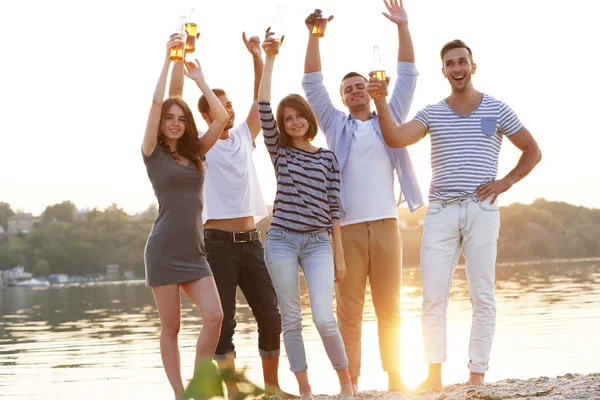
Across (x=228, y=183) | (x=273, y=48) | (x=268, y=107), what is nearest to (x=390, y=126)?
Answer: (x=268, y=107)

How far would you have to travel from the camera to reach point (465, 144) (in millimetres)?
5098

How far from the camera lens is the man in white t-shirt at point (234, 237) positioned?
5.32 metres

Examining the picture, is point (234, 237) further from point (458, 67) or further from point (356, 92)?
point (458, 67)

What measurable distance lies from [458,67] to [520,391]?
194 centimetres

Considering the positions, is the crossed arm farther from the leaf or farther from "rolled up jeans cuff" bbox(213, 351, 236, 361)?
the leaf

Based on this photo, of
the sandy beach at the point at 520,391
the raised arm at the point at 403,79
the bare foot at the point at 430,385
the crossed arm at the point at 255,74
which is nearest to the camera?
the sandy beach at the point at 520,391

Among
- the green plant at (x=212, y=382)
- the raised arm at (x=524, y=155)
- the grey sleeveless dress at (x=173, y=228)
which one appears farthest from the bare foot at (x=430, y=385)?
the green plant at (x=212, y=382)

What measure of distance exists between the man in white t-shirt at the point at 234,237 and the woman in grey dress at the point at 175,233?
19.8 inches

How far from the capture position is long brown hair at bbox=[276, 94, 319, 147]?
4.99m

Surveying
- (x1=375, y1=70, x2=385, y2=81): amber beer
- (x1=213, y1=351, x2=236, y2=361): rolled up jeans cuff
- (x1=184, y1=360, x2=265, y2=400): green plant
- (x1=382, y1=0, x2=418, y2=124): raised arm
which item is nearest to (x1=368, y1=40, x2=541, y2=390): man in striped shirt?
(x1=375, y1=70, x2=385, y2=81): amber beer

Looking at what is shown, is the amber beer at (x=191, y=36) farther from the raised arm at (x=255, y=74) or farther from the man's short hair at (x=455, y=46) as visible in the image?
the man's short hair at (x=455, y=46)

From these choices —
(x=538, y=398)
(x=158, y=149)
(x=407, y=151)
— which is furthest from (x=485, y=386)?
(x=158, y=149)

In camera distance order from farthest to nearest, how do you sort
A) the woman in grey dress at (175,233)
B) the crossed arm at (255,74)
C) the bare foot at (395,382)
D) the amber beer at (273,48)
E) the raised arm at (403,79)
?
the crossed arm at (255,74), the raised arm at (403,79), the bare foot at (395,382), the amber beer at (273,48), the woman in grey dress at (175,233)

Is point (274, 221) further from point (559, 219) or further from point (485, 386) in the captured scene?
point (559, 219)
